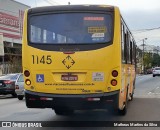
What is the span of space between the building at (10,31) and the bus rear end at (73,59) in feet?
131

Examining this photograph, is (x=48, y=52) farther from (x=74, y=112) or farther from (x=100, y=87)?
(x=74, y=112)

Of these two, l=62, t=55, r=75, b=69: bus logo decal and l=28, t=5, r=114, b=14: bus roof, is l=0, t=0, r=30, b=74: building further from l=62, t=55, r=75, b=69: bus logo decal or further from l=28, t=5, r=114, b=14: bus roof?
l=62, t=55, r=75, b=69: bus logo decal

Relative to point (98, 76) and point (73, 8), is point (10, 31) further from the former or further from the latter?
point (98, 76)

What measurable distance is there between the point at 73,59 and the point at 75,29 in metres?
0.77

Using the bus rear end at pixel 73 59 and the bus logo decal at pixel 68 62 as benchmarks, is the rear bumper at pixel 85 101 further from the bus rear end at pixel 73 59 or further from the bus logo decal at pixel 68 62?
the bus logo decal at pixel 68 62

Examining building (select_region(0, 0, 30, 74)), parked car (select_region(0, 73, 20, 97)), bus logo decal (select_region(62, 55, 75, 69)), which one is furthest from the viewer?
building (select_region(0, 0, 30, 74))

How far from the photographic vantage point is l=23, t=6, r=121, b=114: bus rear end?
9.90 m

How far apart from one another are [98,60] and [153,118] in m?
3.60

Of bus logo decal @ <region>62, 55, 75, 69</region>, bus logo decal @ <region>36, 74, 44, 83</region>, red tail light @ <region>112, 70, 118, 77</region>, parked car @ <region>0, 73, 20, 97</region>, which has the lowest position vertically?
parked car @ <region>0, 73, 20, 97</region>

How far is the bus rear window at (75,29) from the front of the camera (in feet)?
33.1

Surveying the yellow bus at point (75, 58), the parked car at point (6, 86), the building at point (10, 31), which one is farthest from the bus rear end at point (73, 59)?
the building at point (10, 31)

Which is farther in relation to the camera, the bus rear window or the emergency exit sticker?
the bus rear window

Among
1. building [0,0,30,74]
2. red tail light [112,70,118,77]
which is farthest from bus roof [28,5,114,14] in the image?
building [0,0,30,74]

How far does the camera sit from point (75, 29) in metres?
10.2
